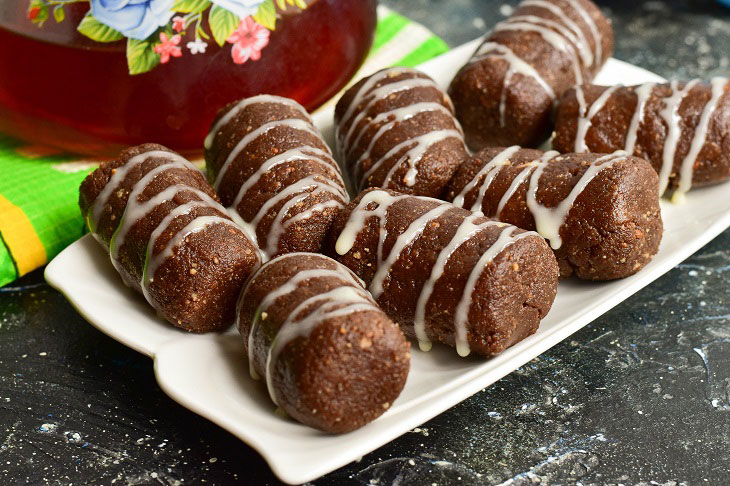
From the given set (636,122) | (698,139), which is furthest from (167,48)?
(698,139)

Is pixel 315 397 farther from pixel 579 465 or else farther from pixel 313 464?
pixel 579 465

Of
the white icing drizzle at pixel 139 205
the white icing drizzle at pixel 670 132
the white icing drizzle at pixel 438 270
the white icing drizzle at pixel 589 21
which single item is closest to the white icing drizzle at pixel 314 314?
the white icing drizzle at pixel 438 270

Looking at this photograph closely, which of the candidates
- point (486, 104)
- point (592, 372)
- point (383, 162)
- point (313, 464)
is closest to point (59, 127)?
point (383, 162)

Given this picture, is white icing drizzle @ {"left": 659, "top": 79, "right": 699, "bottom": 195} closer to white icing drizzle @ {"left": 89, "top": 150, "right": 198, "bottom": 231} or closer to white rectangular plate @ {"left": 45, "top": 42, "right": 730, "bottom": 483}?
white rectangular plate @ {"left": 45, "top": 42, "right": 730, "bottom": 483}

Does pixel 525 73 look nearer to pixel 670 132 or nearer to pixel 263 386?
pixel 670 132

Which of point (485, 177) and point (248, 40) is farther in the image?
point (248, 40)

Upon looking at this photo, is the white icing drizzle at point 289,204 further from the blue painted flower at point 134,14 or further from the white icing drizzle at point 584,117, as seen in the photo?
the white icing drizzle at point 584,117
